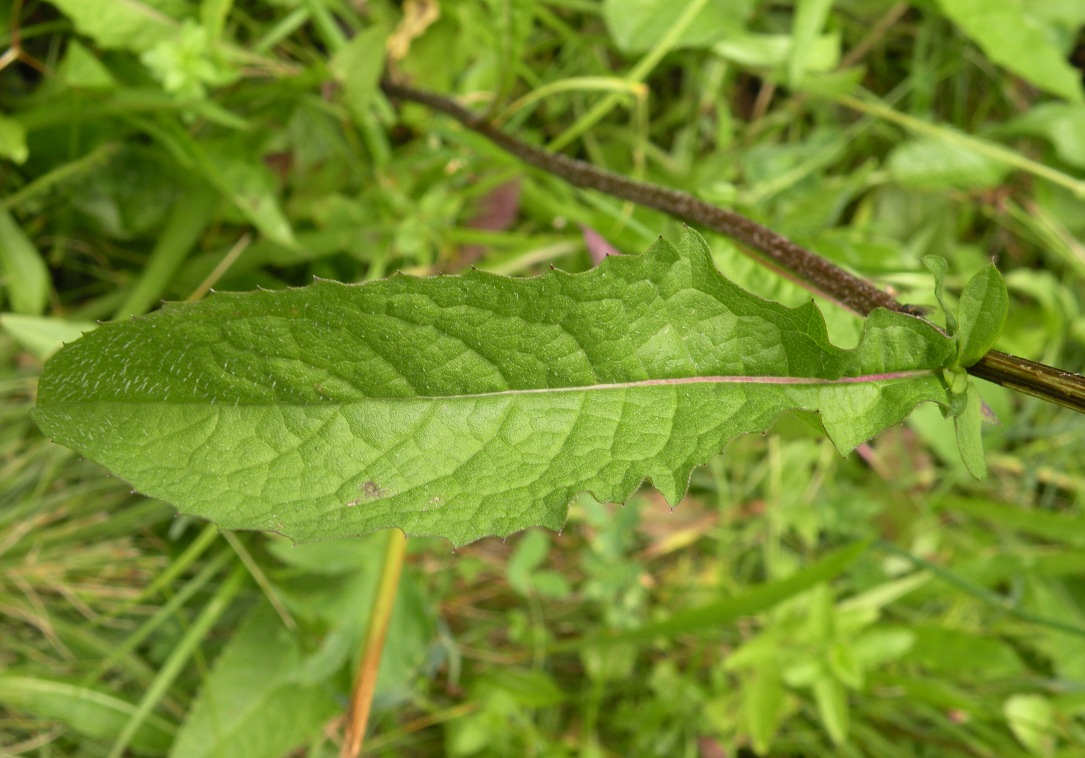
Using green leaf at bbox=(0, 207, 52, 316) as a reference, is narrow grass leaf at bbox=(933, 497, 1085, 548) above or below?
below

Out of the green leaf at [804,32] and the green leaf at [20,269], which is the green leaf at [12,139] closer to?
the green leaf at [20,269]

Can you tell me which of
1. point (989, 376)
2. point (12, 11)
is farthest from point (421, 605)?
point (12, 11)


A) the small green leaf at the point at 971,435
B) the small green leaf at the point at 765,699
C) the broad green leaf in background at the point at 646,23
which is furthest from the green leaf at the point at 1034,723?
the broad green leaf in background at the point at 646,23

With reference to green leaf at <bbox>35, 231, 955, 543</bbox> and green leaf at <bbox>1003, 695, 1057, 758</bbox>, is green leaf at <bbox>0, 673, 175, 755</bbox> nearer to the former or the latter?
green leaf at <bbox>35, 231, 955, 543</bbox>

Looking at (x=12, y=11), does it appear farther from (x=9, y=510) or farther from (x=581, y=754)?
(x=581, y=754)

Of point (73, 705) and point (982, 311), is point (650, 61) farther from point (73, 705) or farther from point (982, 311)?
point (73, 705)

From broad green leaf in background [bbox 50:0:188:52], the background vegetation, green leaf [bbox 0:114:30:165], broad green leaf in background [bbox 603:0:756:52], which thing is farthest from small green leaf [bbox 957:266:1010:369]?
green leaf [bbox 0:114:30:165]

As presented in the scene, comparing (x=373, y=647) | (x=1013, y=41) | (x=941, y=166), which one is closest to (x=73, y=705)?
A: (x=373, y=647)
